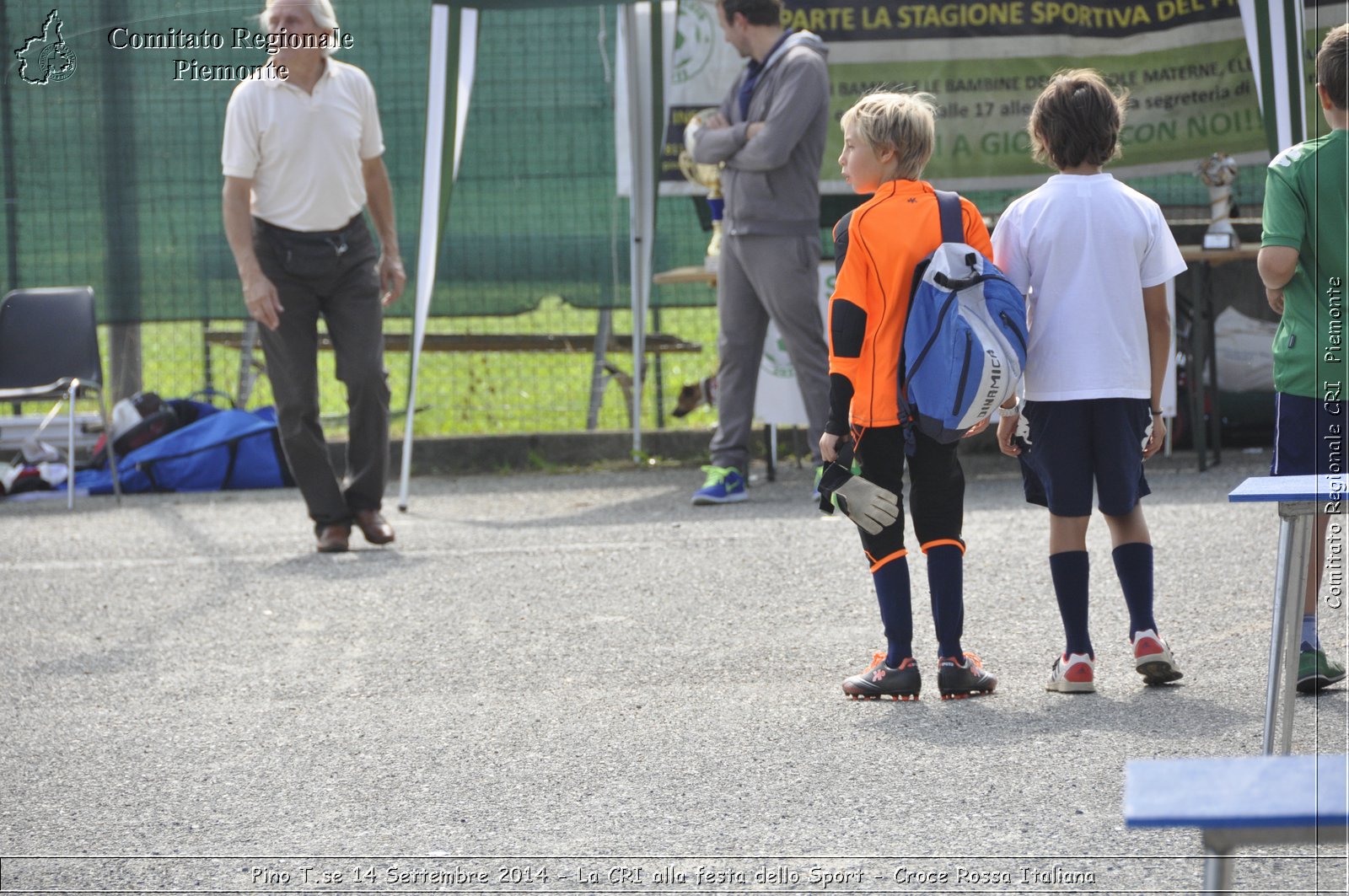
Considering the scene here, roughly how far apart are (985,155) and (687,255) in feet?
6.03

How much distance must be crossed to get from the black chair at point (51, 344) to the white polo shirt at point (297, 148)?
101 inches

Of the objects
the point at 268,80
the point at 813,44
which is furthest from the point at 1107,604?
the point at 268,80

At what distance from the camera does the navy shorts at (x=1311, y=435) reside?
4.00m

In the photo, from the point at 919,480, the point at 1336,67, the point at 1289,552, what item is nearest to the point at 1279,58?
the point at 1336,67

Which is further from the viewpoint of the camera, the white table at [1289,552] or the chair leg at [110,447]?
the chair leg at [110,447]

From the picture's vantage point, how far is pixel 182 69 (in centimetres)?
931

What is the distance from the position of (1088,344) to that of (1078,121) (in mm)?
586

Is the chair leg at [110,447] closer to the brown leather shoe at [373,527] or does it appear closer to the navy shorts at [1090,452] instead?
the brown leather shoe at [373,527]

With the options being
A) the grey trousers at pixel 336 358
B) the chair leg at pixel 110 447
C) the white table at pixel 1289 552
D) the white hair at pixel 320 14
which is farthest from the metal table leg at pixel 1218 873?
the chair leg at pixel 110 447

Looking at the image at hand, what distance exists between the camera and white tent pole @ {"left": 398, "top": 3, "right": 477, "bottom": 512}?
761 cm

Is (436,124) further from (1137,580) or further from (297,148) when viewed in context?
(1137,580)

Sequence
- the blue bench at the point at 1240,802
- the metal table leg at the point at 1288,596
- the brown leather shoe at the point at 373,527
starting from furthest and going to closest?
the brown leather shoe at the point at 373,527 < the metal table leg at the point at 1288,596 < the blue bench at the point at 1240,802

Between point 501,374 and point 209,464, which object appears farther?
point 501,374

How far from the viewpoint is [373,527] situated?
22.3 ft
